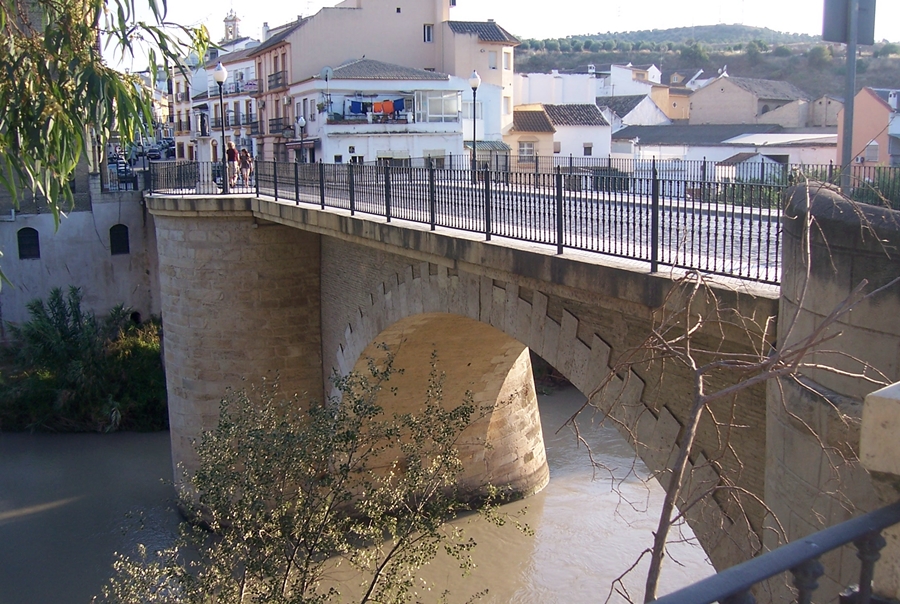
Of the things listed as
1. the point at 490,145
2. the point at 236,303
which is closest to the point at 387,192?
the point at 236,303

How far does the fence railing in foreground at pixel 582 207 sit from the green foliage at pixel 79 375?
7798mm

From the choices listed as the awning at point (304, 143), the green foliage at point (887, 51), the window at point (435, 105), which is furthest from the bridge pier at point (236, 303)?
the green foliage at point (887, 51)

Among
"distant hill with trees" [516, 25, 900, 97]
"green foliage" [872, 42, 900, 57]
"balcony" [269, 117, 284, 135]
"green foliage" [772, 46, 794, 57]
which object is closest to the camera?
Result: "balcony" [269, 117, 284, 135]

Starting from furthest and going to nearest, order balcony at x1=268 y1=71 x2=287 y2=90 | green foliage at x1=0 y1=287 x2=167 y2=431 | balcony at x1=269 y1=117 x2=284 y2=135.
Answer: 1. balcony at x1=268 y1=71 x2=287 y2=90
2. balcony at x1=269 y1=117 x2=284 y2=135
3. green foliage at x1=0 y1=287 x2=167 y2=431

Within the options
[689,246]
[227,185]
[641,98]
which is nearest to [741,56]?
[641,98]

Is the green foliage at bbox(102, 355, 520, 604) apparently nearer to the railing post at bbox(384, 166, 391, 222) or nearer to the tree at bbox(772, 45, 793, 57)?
the railing post at bbox(384, 166, 391, 222)

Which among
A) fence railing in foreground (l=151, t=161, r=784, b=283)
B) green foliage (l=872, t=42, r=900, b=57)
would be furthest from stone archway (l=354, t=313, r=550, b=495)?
green foliage (l=872, t=42, r=900, b=57)

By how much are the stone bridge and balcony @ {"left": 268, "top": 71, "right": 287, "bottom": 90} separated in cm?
2030

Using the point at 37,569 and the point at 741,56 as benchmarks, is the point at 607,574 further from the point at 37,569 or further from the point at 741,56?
the point at 741,56

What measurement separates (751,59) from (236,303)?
230ft

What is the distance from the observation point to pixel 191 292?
14.5 meters

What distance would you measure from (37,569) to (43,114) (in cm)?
976

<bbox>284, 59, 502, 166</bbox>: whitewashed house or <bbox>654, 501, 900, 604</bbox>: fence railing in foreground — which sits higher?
<bbox>284, 59, 502, 166</bbox>: whitewashed house

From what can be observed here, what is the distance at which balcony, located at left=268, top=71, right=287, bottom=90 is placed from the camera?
3438 cm
